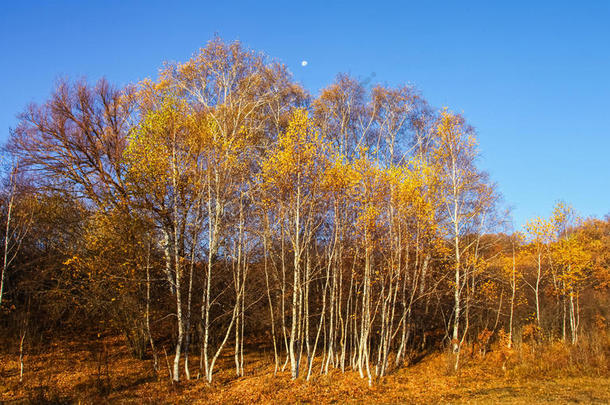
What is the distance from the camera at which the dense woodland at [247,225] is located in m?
14.2

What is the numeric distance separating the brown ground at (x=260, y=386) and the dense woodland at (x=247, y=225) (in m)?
0.75

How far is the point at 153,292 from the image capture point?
1566 cm

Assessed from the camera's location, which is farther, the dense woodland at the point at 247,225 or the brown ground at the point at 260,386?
the dense woodland at the point at 247,225

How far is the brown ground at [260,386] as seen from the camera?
11195 millimetres

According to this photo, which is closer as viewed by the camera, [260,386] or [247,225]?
[260,386]

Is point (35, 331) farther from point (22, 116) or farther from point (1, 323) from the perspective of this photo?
point (22, 116)

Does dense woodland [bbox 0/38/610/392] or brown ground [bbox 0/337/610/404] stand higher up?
dense woodland [bbox 0/38/610/392]

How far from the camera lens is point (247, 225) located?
16.8 m

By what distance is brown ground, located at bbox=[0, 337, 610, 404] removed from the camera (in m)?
11.2

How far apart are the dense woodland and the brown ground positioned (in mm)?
745

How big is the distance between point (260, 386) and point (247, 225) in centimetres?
659

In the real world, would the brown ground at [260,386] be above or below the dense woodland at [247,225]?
below

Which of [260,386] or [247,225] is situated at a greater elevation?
[247,225]

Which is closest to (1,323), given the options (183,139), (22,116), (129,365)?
(129,365)
